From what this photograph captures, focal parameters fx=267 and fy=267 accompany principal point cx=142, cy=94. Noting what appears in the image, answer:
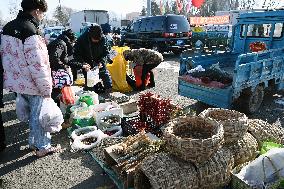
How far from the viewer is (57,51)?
5293mm

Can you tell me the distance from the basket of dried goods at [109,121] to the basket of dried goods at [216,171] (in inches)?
92.9

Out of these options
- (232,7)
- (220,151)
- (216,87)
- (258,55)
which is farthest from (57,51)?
(232,7)

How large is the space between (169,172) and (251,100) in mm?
3597

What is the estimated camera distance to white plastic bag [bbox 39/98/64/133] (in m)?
3.91

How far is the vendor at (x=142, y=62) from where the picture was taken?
24.1ft

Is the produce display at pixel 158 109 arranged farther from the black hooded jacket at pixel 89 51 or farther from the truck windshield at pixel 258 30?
the truck windshield at pixel 258 30

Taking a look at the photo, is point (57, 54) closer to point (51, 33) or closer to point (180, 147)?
point (180, 147)

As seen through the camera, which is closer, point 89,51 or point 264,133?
point 264,133

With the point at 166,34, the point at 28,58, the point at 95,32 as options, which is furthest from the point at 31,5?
the point at 166,34

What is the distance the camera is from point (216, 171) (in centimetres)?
277

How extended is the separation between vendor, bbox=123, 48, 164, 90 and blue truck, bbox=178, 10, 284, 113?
3.83 ft

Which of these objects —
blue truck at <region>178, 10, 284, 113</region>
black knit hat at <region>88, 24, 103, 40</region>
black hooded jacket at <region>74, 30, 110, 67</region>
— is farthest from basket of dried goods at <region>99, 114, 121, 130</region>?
black knit hat at <region>88, 24, 103, 40</region>

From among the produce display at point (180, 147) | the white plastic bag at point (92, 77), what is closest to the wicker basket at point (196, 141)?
the produce display at point (180, 147)

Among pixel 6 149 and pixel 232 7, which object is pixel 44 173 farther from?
pixel 232 7
